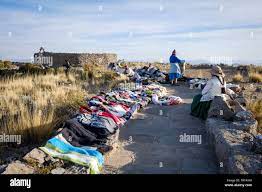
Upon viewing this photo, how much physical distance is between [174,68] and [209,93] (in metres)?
7.35

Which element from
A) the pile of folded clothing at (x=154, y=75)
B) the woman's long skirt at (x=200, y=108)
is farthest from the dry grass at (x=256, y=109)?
the pile of folded clothing at (x=154, y=75)

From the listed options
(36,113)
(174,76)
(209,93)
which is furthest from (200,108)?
(174,76)

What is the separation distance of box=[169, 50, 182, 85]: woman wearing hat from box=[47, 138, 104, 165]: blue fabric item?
10.8 m

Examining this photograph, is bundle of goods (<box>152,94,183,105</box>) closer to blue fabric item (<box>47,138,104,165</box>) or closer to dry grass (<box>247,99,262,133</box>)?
dry grass (<box>247,99,262,133</box>)

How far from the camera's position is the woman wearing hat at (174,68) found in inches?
640

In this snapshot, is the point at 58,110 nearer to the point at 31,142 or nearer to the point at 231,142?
the point at 31,142

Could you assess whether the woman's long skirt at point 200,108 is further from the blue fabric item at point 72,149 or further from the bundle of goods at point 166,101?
the blue fabric item at point 72,149

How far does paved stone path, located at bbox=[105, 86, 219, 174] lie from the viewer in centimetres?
582

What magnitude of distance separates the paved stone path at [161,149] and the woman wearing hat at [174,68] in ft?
22.5

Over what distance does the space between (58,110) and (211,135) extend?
3.75 m

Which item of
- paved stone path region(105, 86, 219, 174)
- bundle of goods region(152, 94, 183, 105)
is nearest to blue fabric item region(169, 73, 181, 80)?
bundle of goods region(152, 94, 183, 105)

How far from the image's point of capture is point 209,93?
919cm

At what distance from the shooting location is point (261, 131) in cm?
806
